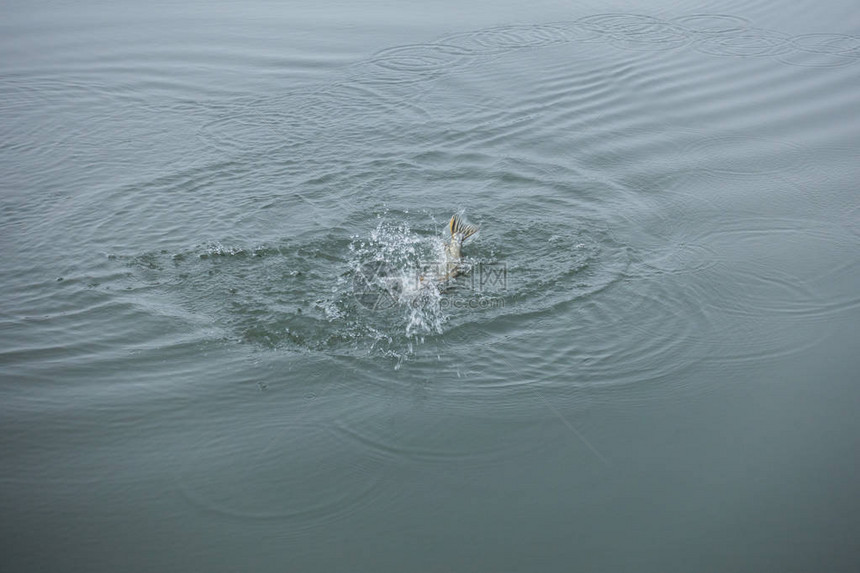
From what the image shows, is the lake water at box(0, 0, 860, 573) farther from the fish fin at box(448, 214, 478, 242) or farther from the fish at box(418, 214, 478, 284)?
the fish fin at box(448, 214, 478, 242)

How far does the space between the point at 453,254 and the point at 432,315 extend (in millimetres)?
988

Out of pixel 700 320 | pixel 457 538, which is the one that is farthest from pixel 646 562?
pixel 700 320

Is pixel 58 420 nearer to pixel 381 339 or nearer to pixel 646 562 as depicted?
pixel 381 339

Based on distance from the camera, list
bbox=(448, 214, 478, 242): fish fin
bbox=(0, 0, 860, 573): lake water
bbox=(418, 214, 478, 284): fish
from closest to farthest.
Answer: bbox=(0, 0, 860, 573): lake water
bbox=(418, 214, 478, 284): fish
bbox=(448, 214, 478, 242): fish fin

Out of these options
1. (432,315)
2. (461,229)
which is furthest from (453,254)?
(432,315)

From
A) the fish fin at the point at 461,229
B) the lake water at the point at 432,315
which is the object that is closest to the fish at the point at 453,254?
the fish fin at the point at 461,229

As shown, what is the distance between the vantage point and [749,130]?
30.6ft

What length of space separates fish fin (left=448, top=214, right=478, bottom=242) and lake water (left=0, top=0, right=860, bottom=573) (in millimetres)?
262

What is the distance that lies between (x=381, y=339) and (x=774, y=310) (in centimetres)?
330

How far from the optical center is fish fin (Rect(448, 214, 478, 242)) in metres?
7.20

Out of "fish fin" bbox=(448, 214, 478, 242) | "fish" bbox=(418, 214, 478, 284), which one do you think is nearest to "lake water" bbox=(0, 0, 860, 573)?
"fish" bbox=(418, 214, 478, 284)

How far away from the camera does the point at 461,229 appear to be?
742 centimetres

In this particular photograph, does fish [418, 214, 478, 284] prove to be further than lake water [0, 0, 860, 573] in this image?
Yes

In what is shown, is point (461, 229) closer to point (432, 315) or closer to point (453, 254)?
point (453, 254)
